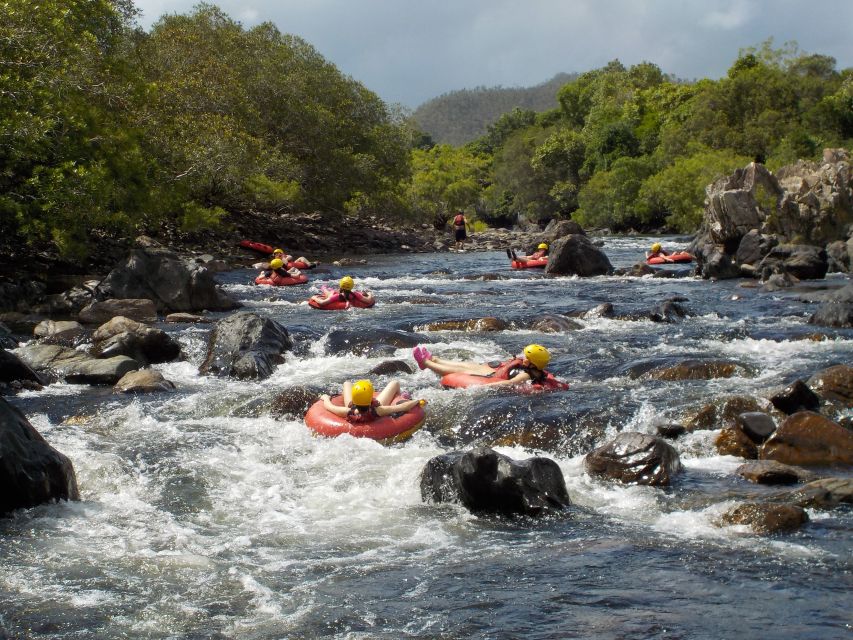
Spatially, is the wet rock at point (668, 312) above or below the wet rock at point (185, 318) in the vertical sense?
below

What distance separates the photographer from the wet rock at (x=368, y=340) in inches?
596

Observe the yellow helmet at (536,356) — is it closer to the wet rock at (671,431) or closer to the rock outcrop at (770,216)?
the wet rock at (671,431)

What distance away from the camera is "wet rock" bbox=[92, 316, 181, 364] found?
14.4 metres

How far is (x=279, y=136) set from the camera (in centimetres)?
4016

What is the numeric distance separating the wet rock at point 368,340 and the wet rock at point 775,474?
7.49 m

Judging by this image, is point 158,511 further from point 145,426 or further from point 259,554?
point 145,426

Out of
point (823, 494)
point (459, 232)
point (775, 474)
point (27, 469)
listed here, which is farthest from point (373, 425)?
point (459, 232)

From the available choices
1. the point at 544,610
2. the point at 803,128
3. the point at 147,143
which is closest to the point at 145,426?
the point at 544,610

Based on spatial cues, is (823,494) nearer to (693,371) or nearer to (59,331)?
(693,371)

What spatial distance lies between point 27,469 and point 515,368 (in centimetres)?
644

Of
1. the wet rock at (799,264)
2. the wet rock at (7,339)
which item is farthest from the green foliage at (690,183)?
the wet rock at (7,339)

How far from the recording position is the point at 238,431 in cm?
1077

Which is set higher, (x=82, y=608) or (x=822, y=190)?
(x=822, y=190)

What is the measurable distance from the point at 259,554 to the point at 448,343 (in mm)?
8801
